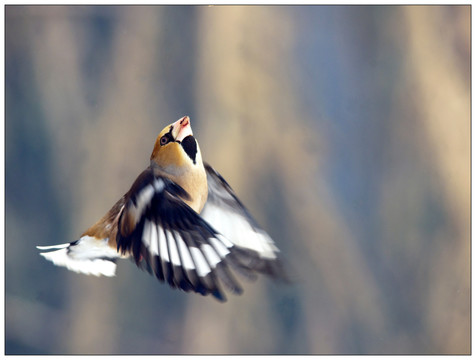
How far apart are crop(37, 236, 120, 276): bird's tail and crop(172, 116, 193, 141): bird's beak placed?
207 mm

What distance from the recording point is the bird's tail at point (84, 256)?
3.06 feet

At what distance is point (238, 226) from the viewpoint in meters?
0.92

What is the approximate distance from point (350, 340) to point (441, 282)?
0.19 metres

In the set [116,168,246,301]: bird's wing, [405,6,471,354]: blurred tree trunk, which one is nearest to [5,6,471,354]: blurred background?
[405,6,471,354]: blurred tree trunk

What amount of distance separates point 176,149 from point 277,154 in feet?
0.63

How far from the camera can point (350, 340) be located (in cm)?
101

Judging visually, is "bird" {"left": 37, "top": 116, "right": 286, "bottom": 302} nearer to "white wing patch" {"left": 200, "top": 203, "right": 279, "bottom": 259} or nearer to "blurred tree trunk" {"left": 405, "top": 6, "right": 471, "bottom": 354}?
"white wing patch" {"left": 200, "top": 203, "right": 279, "bottom": 259}

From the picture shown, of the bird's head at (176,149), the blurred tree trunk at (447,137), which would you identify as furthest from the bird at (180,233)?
the blurred tree trunk at (447,137)

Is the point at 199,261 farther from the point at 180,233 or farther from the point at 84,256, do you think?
the point at 84,256

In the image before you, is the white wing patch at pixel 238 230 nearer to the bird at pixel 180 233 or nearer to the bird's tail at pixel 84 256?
the bird at pixel 180 233

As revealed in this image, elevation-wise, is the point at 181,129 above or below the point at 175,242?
above

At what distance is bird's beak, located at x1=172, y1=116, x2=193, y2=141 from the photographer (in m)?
0.93

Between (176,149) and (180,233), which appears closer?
(180,233)

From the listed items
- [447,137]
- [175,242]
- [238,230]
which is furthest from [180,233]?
[447,137]
